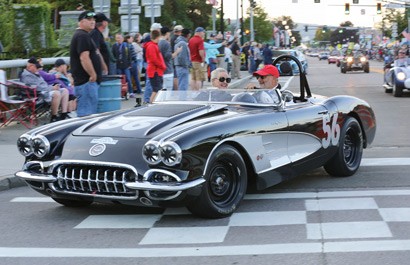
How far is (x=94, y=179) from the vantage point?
6320mm

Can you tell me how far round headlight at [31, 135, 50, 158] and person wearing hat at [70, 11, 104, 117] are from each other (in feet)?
10.9

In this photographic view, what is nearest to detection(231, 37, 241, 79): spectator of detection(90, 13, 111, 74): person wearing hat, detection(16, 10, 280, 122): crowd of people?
detection(16, 10, 280, 122): crowd of people

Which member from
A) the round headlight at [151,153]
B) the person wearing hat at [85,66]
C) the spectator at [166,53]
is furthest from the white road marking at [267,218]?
Answer: the spectator at [166,53]

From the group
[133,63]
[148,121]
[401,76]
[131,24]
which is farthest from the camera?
[131,24]

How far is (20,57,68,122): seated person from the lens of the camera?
1323 cm

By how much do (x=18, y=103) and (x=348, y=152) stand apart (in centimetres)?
629

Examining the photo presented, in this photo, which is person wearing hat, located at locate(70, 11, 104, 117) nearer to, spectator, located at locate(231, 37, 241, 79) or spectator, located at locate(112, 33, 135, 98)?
spectator, located at locate(112, 33, 135, 98)

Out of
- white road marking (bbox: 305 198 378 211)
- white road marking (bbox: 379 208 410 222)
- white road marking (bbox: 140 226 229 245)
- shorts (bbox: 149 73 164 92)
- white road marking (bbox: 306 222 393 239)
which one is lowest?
white road marking (bbox: 305 198 378 211)

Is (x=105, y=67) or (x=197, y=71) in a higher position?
(x=105, y=67)

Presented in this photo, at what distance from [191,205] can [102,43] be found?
5.87 meters

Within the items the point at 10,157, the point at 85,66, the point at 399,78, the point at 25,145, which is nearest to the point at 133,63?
the point at 399,78

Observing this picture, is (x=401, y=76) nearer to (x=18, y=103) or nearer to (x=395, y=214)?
(x=18, y=103)

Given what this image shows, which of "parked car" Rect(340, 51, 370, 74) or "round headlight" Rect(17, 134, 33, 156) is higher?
"round headlight" Rect(17, 134, 33, 156)

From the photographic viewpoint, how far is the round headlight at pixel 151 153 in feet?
20.2
